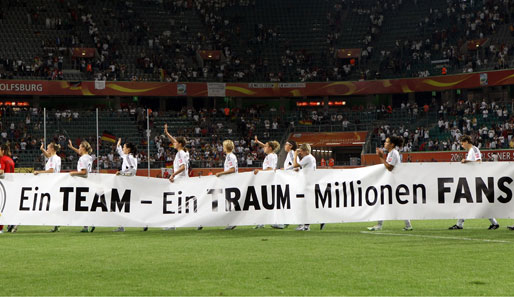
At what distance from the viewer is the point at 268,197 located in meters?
15.2

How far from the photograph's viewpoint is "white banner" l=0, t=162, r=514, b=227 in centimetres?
1476

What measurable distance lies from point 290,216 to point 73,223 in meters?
4.87

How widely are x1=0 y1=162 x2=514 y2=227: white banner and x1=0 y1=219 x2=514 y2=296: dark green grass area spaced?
25.6 inches

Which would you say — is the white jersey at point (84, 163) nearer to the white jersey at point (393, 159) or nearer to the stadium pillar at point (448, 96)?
the white jersey at point (393, 159)

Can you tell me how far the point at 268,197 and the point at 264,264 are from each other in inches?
227

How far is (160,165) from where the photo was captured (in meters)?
40.7

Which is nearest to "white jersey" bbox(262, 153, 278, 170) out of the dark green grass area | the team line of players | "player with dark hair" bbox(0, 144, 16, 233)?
the team line of players

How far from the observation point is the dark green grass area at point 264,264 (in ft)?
24.7

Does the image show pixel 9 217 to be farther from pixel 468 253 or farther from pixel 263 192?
pixel 468 253

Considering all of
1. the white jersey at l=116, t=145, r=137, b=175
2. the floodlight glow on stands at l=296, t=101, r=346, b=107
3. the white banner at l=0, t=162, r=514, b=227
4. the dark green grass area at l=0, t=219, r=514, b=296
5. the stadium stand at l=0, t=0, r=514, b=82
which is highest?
the stadium stand at l=0, t=0, r=514, b=82

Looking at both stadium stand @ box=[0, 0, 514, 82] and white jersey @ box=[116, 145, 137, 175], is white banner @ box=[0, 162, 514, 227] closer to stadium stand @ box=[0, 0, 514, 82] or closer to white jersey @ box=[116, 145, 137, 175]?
white jersey @ box=[116, 145, 137, 175]

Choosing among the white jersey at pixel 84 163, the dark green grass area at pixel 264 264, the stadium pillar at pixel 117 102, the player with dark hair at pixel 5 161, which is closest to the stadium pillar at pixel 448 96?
the stadium pillar at pixel 117 102

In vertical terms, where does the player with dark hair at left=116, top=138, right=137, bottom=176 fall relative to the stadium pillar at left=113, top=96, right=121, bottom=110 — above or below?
below

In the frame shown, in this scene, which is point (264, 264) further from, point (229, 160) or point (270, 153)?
point (270, 153)
